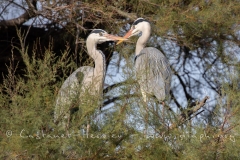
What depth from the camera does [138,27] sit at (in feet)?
15.0

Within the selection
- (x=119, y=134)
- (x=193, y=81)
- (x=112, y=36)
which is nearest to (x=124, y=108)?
(x=119, y=134)

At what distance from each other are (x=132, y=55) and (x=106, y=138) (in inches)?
83.7

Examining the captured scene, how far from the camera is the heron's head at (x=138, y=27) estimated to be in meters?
4.49

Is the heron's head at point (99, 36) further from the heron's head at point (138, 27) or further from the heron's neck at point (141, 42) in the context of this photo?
the heron's neck at point (141, 42)

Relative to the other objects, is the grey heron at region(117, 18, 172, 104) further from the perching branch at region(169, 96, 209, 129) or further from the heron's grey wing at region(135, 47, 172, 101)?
the perching branch at region(169, 96, 209, 129)
